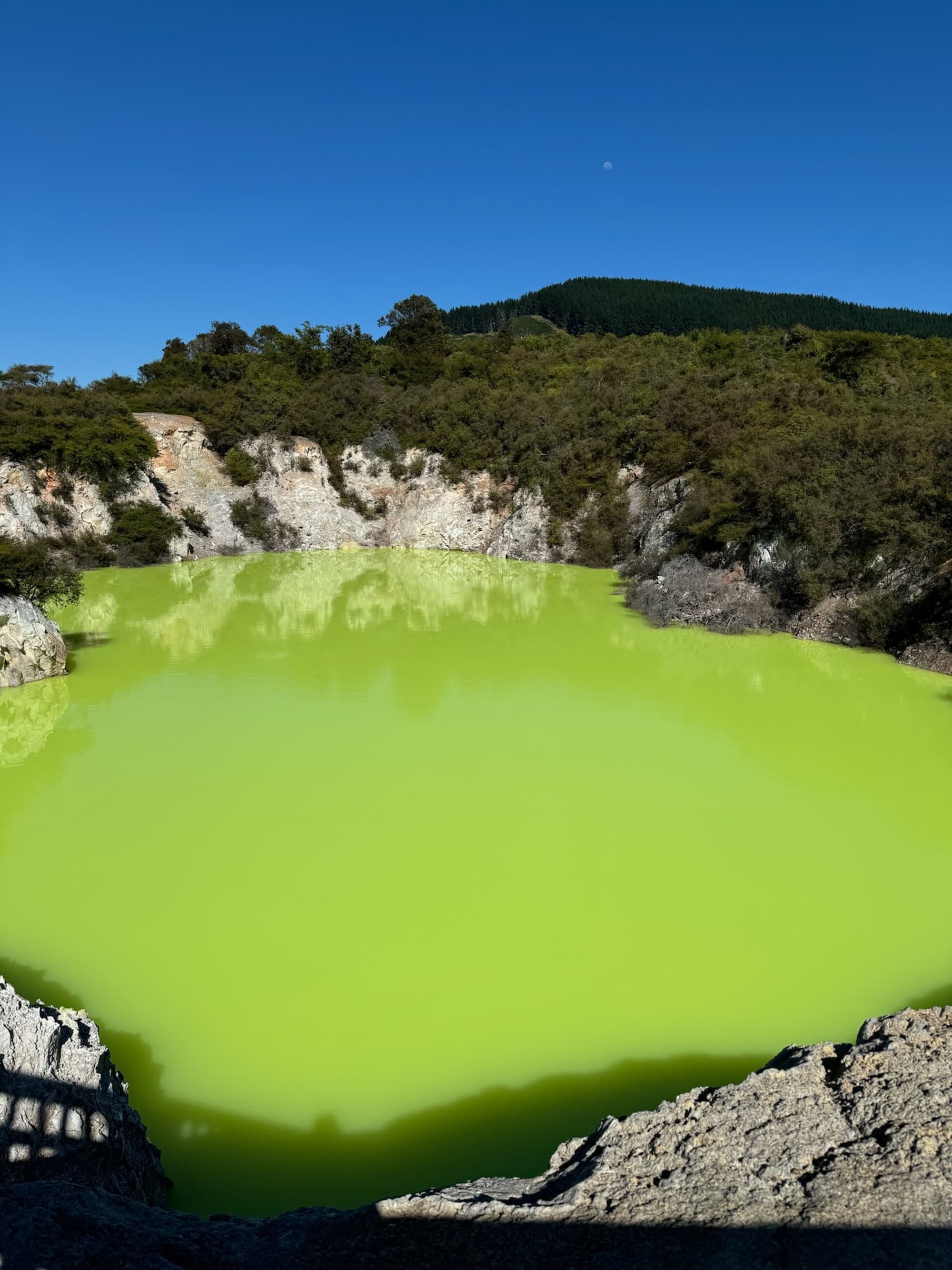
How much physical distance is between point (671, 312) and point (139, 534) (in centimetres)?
5244

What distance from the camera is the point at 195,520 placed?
27141 mm

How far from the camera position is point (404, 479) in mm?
30203

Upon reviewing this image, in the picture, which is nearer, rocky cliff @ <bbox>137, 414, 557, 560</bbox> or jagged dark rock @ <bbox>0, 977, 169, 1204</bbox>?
jagged dark rock @ <bbox>0, 977, 169, 1204</bbox>

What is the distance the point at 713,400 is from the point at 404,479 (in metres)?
12.0

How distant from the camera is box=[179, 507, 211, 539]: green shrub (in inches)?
1061

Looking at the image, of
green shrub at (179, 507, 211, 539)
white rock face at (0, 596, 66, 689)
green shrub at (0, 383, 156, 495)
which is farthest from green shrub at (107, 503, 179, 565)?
white rock face at (0, 596, 66, 689)

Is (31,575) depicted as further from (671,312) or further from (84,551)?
(671,312)

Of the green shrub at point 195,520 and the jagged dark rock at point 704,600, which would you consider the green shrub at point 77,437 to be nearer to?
the green shrub at point 195,520

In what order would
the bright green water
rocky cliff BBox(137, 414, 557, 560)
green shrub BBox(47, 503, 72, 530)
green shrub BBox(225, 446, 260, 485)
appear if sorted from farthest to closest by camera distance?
green shrub BBox(225, 446, 260, 485)
rocky cliff BBox(137, 414, 557, 560)
green shrub BBox(47, 503, 72, 530)
the bright green water

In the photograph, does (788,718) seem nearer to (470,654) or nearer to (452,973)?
(470,654)

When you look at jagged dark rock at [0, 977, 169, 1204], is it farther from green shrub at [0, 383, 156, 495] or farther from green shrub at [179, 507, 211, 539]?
green shrub at [179, 507, 211, 539]

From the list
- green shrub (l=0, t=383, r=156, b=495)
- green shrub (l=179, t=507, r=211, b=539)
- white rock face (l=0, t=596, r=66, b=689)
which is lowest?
white rock face (l=0, t=596, r=66, b=689)

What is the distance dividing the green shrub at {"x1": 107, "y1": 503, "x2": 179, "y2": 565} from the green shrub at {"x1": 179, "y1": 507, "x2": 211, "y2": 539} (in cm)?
153

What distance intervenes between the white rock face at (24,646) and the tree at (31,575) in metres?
0.23
